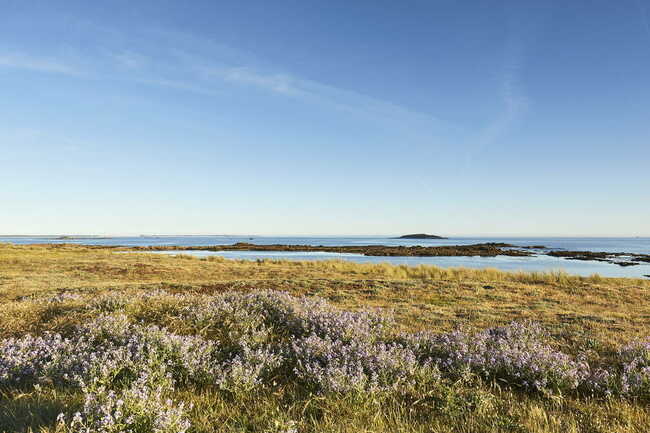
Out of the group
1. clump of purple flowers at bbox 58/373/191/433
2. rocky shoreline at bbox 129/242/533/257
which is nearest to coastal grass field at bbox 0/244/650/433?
clump of purple flowers at bbox 58/373/191/433

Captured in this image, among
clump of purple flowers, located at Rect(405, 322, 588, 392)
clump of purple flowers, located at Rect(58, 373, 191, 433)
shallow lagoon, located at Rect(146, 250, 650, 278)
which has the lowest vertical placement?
shallow lagoon, located at Rect(146, 250, 650, 278)

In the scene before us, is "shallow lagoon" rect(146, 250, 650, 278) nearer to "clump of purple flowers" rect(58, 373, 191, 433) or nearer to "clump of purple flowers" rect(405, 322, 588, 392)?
"clump of purple flowers" rect(405, 322, 588, 392)

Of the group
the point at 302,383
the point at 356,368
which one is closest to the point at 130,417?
the point at 302,383

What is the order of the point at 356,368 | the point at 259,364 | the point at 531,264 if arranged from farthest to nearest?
1. the point at 531,264
2. the point at 259,364
3. the point at 356,368

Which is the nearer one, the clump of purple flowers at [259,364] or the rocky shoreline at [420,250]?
the clump of purple flowers at [259,364]

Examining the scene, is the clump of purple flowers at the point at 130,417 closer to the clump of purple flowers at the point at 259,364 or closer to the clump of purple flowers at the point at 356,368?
the clump of purple flowers at the point at 259,364

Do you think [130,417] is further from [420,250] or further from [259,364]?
[420,250]

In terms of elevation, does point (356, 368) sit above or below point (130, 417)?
below

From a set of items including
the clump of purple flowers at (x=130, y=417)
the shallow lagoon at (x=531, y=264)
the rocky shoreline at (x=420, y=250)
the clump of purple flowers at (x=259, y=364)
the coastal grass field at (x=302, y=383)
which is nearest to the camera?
the clump of purple flowers at (x=130, y=417)

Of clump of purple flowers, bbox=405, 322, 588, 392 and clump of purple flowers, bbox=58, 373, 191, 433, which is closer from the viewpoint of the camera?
clump of purple flowers, bbox=58, 373, 191, 433

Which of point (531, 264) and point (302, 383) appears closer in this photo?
point (302, 383)

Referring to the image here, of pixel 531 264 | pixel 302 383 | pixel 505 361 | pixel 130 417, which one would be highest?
pixel 130 417

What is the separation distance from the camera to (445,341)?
573 cm

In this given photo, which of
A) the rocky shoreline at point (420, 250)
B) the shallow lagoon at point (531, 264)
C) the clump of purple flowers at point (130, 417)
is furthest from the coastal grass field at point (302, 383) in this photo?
the rocky shoreline at point (420, 250)
